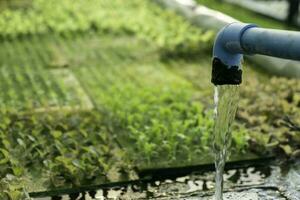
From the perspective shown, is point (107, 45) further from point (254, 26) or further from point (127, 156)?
point (254, 26)

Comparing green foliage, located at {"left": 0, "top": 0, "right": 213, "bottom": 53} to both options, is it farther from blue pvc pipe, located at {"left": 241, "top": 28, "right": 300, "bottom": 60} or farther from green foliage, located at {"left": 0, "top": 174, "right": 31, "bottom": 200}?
blue pvc pipe, located at {"left": 241, "top": 28, "right": 300, "bottom": 60}

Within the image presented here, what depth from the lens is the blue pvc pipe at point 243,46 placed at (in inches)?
120

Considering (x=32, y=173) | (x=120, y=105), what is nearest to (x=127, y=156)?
(x=32, y=173)

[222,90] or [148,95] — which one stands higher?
[222,90]

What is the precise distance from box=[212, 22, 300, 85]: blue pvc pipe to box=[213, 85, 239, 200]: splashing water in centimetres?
55

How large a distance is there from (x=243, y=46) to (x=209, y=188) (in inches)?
55.7

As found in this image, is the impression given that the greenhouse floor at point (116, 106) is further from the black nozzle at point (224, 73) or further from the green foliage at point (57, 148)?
the black nozzle at point (224, 73)

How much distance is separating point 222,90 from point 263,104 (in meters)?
1.73

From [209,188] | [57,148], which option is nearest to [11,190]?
[57,148]

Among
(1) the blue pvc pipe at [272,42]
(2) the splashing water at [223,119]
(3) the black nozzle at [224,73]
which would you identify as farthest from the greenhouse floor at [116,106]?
(1) the blue pvc pipe at [272,42]

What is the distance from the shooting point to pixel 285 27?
32.2 feet

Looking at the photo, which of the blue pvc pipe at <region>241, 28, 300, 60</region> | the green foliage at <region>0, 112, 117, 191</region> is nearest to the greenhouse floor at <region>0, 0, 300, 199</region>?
the green foliage at <region>0, 112, 117, 191</region>

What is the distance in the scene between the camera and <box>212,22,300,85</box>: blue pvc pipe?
10.00ft

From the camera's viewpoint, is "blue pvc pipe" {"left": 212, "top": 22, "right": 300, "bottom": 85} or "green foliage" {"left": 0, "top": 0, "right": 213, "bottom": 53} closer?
"blue pvc pipe" {"left": 212, "top": 22, "right": 300, "bottom": 85}
